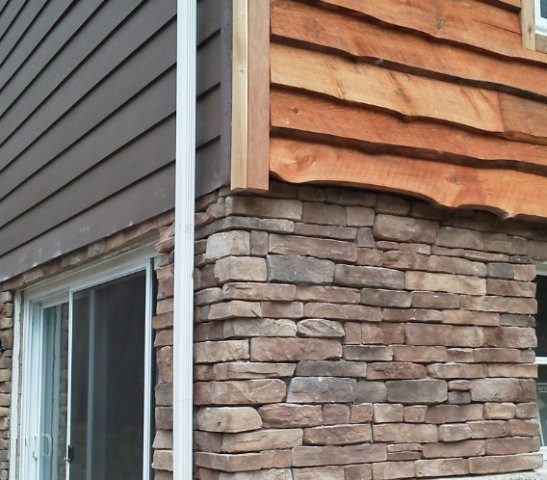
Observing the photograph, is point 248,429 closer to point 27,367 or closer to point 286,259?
point 286,259

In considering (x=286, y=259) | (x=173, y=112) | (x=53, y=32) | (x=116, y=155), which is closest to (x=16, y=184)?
(x=53, y=32)

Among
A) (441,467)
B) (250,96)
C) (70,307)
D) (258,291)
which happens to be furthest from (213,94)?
(70,307)

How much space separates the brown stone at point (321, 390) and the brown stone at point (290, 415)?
0.03 metres

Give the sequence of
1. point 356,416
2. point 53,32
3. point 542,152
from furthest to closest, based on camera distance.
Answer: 1. point 53,32
2. point 542,152
3. point 356,416

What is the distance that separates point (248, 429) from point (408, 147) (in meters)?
1.49

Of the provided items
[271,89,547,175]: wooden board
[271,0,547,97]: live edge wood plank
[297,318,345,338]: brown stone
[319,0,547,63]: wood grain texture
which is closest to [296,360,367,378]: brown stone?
[297,318,345,338]: brown stone

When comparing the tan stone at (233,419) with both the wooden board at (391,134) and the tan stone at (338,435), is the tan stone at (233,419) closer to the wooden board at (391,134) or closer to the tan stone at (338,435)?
the tan stone at (338,435)

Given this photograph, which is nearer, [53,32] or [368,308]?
[368,308]

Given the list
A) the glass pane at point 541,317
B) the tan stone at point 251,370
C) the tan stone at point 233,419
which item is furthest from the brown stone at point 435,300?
the tan stone at point 233,419

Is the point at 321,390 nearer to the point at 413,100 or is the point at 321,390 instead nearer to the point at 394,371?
the point at 394,371

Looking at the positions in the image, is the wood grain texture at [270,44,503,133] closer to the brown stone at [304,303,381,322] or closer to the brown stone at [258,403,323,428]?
the brown stone at [304,303,381,322]

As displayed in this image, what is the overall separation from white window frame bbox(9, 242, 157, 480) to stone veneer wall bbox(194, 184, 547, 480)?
74 centimetres

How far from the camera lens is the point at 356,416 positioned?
13.4 feet

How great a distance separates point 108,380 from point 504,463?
214cm
